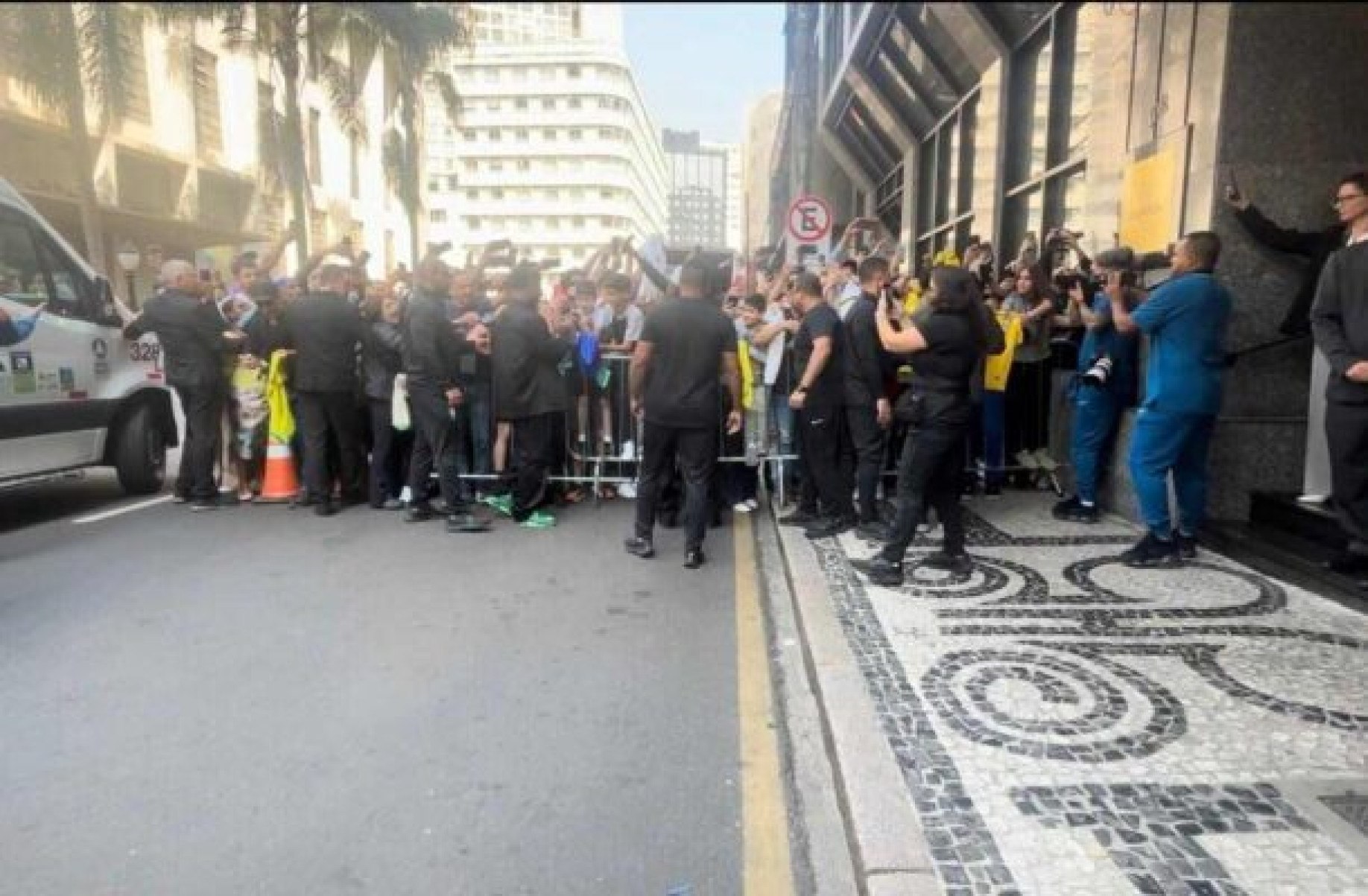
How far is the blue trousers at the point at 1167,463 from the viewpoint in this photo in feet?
17.6

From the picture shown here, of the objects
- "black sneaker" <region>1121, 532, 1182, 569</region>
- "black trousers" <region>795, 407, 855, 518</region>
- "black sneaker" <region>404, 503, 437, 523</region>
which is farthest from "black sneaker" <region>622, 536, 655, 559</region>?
"black sneaker" <region>1121, 532, 1182, 569</region>

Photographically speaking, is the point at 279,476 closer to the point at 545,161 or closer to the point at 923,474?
the point at 923,474

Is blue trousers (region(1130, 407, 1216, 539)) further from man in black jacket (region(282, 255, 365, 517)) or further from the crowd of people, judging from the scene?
man in black jacket (region(282, 255, 365, 517))

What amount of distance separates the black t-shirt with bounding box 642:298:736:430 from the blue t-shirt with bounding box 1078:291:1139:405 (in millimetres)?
2591

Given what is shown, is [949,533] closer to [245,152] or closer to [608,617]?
[608,617]

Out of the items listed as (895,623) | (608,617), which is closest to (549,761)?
(608,617)

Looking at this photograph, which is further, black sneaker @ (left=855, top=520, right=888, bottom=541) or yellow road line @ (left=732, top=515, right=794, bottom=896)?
black sneaker @ (left=855, top=520, right=888, bottom=541)

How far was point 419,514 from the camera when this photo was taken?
7.16 metres

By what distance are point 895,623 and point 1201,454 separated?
2.35 metres

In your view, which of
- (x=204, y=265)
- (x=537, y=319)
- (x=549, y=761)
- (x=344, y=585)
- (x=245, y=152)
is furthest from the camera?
(x=245, y=152)

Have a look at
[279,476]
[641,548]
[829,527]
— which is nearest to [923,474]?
[829,527]

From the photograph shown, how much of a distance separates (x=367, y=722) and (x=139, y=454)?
540 cm

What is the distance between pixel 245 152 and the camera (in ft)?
88.0

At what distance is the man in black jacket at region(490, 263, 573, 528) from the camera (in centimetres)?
694
